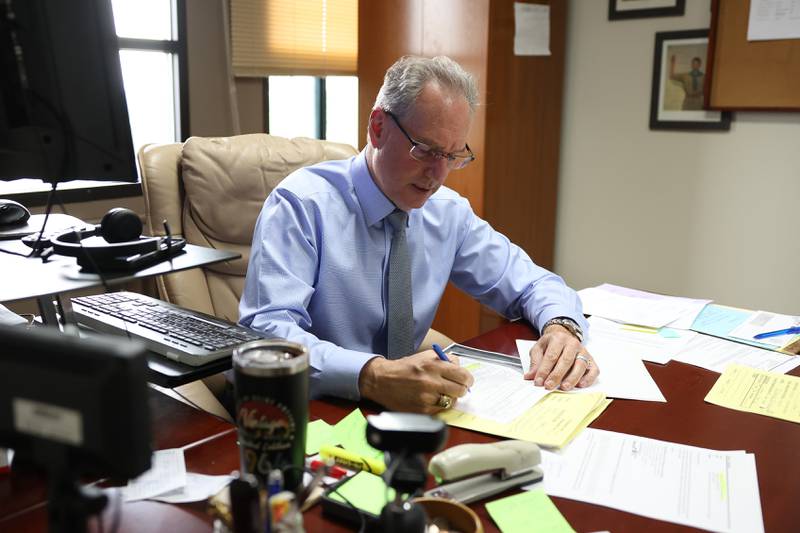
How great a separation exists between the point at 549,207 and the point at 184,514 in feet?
8.66

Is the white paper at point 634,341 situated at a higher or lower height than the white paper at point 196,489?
lower

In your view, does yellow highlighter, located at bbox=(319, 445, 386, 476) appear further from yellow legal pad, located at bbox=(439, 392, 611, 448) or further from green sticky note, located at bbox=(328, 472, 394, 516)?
yellow legal pad, located at bbox=(439, 392, 611, 448)

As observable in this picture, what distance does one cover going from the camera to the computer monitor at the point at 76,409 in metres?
0.49

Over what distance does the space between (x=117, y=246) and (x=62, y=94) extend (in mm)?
245

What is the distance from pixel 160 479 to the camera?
34.3 inches

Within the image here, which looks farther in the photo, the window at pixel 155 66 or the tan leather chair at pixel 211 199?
the window at pixel 155 66

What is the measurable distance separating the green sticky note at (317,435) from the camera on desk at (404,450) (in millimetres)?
337

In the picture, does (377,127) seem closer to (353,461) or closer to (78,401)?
(353,461)

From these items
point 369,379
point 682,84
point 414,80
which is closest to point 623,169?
point 682,84

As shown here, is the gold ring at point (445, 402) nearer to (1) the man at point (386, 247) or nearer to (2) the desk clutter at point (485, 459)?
(2) the desk clutter at point (485, 459)

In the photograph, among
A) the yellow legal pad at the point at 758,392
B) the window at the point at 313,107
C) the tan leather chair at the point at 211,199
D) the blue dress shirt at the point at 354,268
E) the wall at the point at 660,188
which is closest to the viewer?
the yellow legal pad at the point at 758,392

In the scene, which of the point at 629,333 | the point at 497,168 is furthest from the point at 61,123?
the point at 497,168

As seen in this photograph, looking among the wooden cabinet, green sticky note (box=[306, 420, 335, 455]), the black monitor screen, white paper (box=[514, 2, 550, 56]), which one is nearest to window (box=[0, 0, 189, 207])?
the wooden cabinet

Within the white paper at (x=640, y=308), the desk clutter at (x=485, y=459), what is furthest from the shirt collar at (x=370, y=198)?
the white paper at (x=640, y=308)
